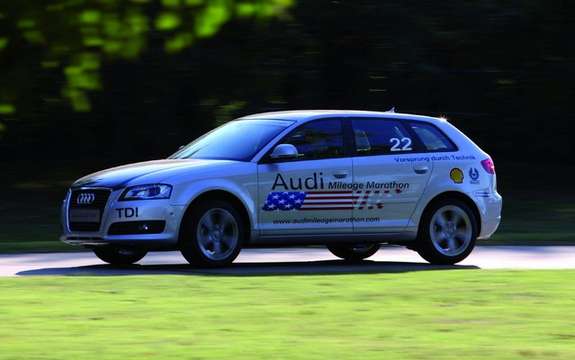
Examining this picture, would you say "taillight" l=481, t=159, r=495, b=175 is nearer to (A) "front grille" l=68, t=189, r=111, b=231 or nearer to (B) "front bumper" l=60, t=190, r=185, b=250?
(B) "front bumper" l=60, t=190, r=185, b=250

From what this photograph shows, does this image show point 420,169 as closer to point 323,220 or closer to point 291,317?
point 323,220

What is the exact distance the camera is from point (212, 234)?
1434 cm

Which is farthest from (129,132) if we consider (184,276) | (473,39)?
(184,276)

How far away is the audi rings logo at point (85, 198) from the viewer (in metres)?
14.3

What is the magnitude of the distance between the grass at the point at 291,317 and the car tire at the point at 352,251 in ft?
9.97

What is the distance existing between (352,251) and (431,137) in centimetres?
170

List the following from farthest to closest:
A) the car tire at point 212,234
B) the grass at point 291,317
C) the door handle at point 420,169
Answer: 1. the door handle at point 420,169
2. the car tire at point 212,234
3. the grass at point 291,317

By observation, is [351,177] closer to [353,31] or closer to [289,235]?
[289,235]

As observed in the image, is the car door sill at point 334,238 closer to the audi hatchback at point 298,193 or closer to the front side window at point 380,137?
the audi hatchback at point 298,193

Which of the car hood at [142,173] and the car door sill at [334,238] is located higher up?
the car hood at [142,173]

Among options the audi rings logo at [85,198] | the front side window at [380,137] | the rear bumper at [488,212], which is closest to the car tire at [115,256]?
the audi rings logo at [85,198]

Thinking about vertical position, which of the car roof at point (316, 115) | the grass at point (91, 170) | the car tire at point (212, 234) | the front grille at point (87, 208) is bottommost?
the grass at point (91, 170)

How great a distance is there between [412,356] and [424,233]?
24.4 ft

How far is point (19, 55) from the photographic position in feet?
19.0
